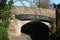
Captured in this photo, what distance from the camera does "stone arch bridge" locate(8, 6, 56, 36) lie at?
1504 centimetres

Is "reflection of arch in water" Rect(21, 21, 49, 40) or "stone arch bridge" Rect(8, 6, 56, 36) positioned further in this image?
"reflection of arch in water" Rect(21, 21, 49, 40)

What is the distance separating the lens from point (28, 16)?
16.4m

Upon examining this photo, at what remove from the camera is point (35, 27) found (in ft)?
66.1

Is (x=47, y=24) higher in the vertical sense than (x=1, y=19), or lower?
lower

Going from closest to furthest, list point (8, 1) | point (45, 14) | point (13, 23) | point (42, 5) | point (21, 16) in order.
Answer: point (8, 1)
point (13, 23)
point (21, 16)
point (45, 14)
point (42, 5)

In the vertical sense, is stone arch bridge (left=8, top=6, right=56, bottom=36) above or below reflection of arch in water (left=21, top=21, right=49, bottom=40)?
above

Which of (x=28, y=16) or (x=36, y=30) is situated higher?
(x=28, y=16)

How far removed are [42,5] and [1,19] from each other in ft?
28.3

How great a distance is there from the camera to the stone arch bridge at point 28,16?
1504 centimetres

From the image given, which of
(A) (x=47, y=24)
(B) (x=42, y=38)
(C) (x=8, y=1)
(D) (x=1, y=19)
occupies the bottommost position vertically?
(B) (x=42, y=38)

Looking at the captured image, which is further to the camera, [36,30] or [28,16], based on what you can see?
[36,30]

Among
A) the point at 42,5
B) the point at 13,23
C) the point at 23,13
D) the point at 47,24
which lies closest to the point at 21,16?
the point at 23,13

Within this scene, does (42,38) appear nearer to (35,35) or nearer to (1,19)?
(35,35)

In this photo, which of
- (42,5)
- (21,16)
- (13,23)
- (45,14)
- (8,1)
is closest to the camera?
(8,1)
